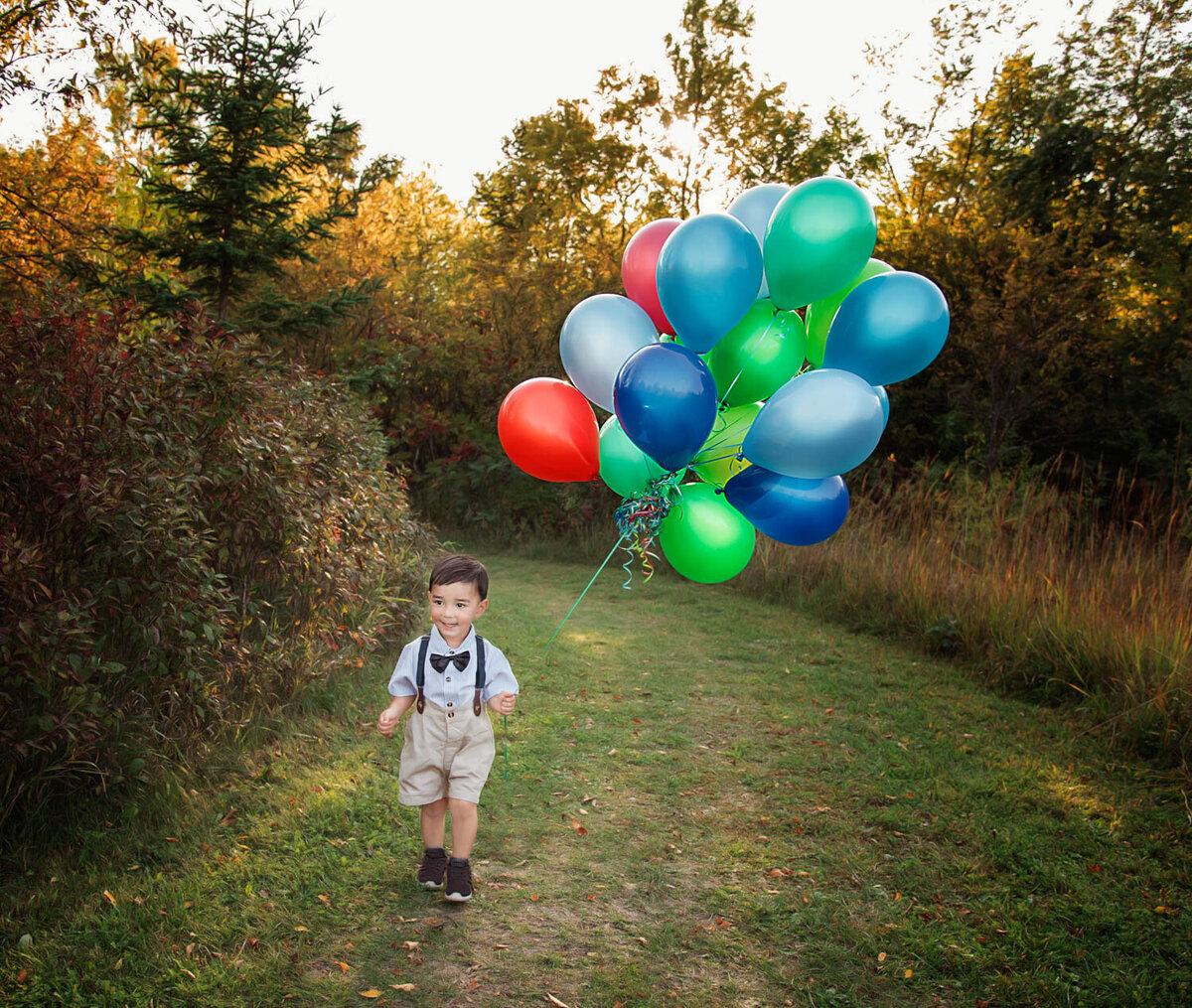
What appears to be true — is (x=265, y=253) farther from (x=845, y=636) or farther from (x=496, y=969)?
(x=496, y=969)

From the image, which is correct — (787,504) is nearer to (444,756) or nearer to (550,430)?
(550,430)

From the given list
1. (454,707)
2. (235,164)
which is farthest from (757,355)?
(235,164)

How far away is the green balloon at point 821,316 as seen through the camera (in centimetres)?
380

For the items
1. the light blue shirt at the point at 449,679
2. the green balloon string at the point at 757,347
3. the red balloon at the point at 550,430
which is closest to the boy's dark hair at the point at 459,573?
the light blue shirt at the point at 449,679

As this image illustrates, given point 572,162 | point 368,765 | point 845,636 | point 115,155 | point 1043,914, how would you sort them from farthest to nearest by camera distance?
point 572,162
point 115,155
point 845,636
point 368,765
point 1043,914

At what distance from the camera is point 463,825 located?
11.0ft

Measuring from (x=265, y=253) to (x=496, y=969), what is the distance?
812 cm

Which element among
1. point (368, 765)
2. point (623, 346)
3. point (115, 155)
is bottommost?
point (368, 765)

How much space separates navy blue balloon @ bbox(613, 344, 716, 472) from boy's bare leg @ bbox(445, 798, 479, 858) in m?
1.62

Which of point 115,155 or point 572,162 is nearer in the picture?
point 115,155

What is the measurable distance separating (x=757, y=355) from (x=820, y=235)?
591 mm

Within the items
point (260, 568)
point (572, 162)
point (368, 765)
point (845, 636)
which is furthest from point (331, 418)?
point (572, 162)

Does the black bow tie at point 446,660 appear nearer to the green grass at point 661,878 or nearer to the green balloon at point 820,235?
the green grass at point 661,878

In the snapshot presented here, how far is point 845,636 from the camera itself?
7758 mm
